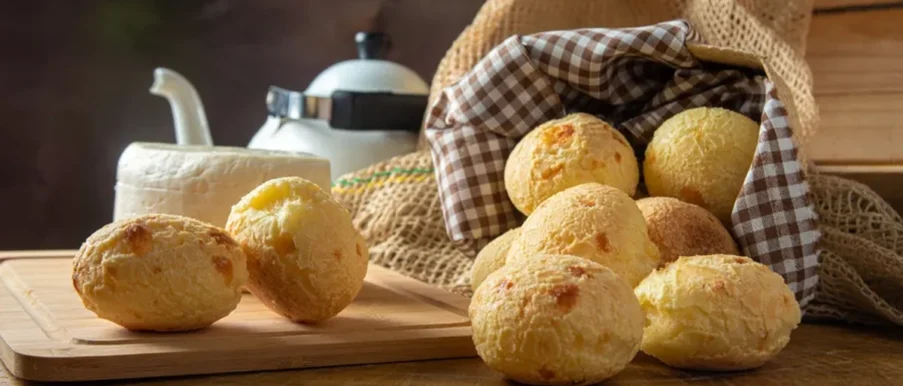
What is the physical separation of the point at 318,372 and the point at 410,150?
1.66 ft

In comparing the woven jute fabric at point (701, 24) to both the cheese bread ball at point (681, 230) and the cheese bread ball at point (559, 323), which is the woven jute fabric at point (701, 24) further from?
the cheese bread ball at point (559, 323)

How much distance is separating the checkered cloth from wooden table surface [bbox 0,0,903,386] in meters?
0.15

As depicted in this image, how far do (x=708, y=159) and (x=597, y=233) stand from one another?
0.14 metres

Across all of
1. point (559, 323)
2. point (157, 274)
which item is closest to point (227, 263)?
point (157, 274)

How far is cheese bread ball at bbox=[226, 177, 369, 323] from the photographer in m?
0.55

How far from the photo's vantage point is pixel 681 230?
0.60 metres

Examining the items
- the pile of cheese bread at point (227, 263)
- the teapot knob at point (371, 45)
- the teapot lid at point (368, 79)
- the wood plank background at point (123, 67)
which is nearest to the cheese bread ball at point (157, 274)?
the pile of cheese bread at point (227, 263)

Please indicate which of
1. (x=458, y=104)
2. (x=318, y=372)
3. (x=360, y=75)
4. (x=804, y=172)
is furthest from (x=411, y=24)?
(x=318, y=372)

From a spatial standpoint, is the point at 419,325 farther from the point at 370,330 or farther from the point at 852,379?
the point at 852,379

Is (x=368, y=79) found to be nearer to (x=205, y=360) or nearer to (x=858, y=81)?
(x=858, y=81)

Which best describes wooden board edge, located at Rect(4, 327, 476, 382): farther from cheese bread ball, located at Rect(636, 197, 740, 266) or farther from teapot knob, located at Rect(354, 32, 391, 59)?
teapot knob, located at Rect(354, 32, 391, 59)

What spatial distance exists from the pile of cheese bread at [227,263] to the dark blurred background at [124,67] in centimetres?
83

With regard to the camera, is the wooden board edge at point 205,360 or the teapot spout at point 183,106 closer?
the wooden board edge at point 205,360

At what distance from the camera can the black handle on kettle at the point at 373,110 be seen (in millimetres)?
974
